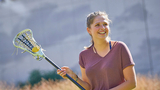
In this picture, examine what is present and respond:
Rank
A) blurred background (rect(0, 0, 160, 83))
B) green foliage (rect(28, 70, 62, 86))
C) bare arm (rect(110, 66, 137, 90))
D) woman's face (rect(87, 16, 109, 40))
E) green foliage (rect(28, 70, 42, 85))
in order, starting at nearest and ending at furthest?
bare arm (rect(110, 66, 137, 90)) < woman's face (rect(87, 16, 109, 40)) < blurred background (rect(0, 0, 160, 83)) < green foliage (rect(28, 70, 62, 86)) < green foliage (rect(28, 70, 42, 85))

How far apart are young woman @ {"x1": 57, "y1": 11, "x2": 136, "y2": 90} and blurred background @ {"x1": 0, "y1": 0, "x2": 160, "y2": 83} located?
29.7ft

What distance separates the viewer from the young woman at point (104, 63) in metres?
2.38

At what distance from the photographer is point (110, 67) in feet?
7.93

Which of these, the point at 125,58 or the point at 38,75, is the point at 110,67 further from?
the point at 38,75

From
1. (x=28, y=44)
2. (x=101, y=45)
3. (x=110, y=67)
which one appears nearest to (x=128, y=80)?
(x=110, y=67)

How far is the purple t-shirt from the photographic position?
241 cm

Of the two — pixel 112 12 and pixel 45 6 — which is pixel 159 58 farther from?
pixel 45 6

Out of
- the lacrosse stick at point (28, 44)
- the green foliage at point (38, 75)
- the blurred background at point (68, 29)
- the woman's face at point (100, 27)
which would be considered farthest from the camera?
the green foliage at point (38, 75)

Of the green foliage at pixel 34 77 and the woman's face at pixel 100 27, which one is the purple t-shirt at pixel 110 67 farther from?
the green foliage at pixel 34 77

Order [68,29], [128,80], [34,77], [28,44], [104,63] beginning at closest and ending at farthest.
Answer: [128,80] < [104,63] < [28,44] < [34,77] < [68,29]

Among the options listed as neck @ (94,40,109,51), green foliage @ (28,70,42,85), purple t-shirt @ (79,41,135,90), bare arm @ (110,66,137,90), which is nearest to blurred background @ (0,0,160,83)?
green foliage @ (28,70,42,85)

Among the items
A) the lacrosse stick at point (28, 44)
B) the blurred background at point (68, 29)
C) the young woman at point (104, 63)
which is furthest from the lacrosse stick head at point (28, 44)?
the blurred background at point (68, 29)

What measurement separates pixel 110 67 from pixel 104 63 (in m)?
Result: 0.09

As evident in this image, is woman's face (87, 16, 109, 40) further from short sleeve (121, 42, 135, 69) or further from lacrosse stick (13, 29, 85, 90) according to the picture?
lacrosse stick (13, 29, 85, 90)
